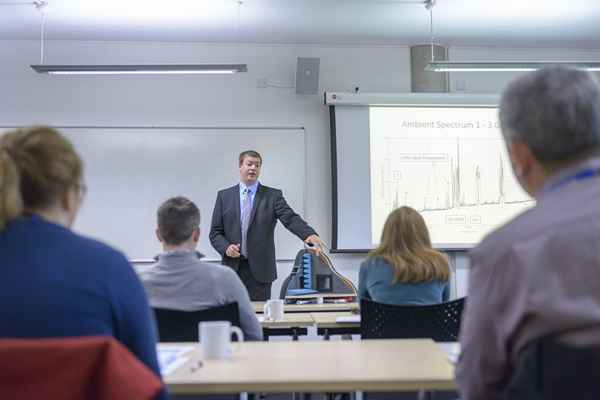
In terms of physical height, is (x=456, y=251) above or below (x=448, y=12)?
below

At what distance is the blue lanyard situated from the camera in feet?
3.27

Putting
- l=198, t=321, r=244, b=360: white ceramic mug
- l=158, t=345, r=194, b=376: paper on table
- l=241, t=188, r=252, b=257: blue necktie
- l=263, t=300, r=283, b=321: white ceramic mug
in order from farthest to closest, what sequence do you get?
l=241, t=188, r=252, b=257: blue necktie
l=263, t=300, r=283, b=321: white ceramic mug
l=198, t=321, r=244, b=360: white ceramic mug
l=158, t=345, r=194, b=376: paper on table

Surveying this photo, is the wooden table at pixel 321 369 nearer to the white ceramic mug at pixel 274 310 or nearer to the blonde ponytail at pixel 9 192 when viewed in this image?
the blonde ponytail at pixel 9 192

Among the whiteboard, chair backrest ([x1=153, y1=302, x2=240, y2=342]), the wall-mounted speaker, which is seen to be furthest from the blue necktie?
chair backrest ([x1=153, y1=302, x2=240, y2=342])

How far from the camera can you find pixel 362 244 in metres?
5.70

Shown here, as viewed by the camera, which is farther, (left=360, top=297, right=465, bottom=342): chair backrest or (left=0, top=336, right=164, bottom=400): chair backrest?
(left=360, top=297, right=465, bottom=342): chair backrest

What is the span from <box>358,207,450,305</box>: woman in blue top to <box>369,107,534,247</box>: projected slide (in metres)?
3.14

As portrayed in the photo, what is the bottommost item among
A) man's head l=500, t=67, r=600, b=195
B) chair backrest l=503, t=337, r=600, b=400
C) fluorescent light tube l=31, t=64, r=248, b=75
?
chair backrest l=503, t=337, r=600, b=400

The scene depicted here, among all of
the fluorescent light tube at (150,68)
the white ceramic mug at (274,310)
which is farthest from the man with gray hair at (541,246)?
the fluorescent light tube at (150,68)

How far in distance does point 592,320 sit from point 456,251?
508 cm

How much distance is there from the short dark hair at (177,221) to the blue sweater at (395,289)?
803mm

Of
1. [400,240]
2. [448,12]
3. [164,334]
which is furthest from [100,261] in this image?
[448,12]

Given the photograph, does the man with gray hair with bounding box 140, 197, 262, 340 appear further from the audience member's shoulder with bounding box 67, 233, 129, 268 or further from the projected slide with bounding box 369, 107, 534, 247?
the projected slide with bounding box 369, 107, 534, 247

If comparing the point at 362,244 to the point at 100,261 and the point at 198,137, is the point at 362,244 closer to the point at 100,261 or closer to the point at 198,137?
the point at 198,137
